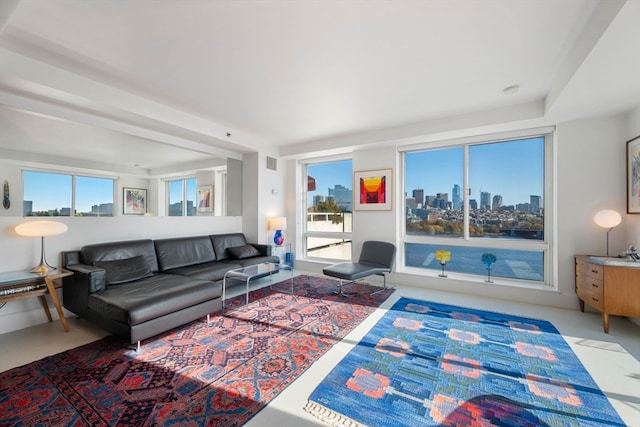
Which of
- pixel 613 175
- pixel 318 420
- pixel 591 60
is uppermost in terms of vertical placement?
pixel 591 60

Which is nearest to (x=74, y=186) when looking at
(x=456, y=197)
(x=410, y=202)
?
(x=410, y=202)

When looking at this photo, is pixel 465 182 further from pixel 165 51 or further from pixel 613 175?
pixel 165 51

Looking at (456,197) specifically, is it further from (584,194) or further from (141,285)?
(141,285)

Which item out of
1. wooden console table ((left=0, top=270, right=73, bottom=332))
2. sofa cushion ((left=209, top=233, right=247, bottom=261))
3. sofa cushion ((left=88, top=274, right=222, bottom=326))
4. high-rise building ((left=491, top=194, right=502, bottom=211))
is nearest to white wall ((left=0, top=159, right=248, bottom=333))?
wooden console table ((left=0, top=270, right=73, bottom=332))

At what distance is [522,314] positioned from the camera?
3.22 metres

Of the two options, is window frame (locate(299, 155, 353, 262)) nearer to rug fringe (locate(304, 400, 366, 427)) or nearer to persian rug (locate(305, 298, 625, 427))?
persian rug (locate(305, 298, 625, 427))

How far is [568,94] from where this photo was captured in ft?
8.82

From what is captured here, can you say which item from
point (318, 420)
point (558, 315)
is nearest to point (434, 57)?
point (318, 420)

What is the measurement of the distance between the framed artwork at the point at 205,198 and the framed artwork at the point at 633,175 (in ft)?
19.6

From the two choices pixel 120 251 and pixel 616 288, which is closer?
pixel 616 288

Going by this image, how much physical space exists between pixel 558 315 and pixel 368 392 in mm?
2934

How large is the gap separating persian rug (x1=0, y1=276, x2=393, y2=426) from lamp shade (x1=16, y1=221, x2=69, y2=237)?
4.04ft

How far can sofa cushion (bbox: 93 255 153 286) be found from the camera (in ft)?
9.70

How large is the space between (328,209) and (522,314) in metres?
3.73
